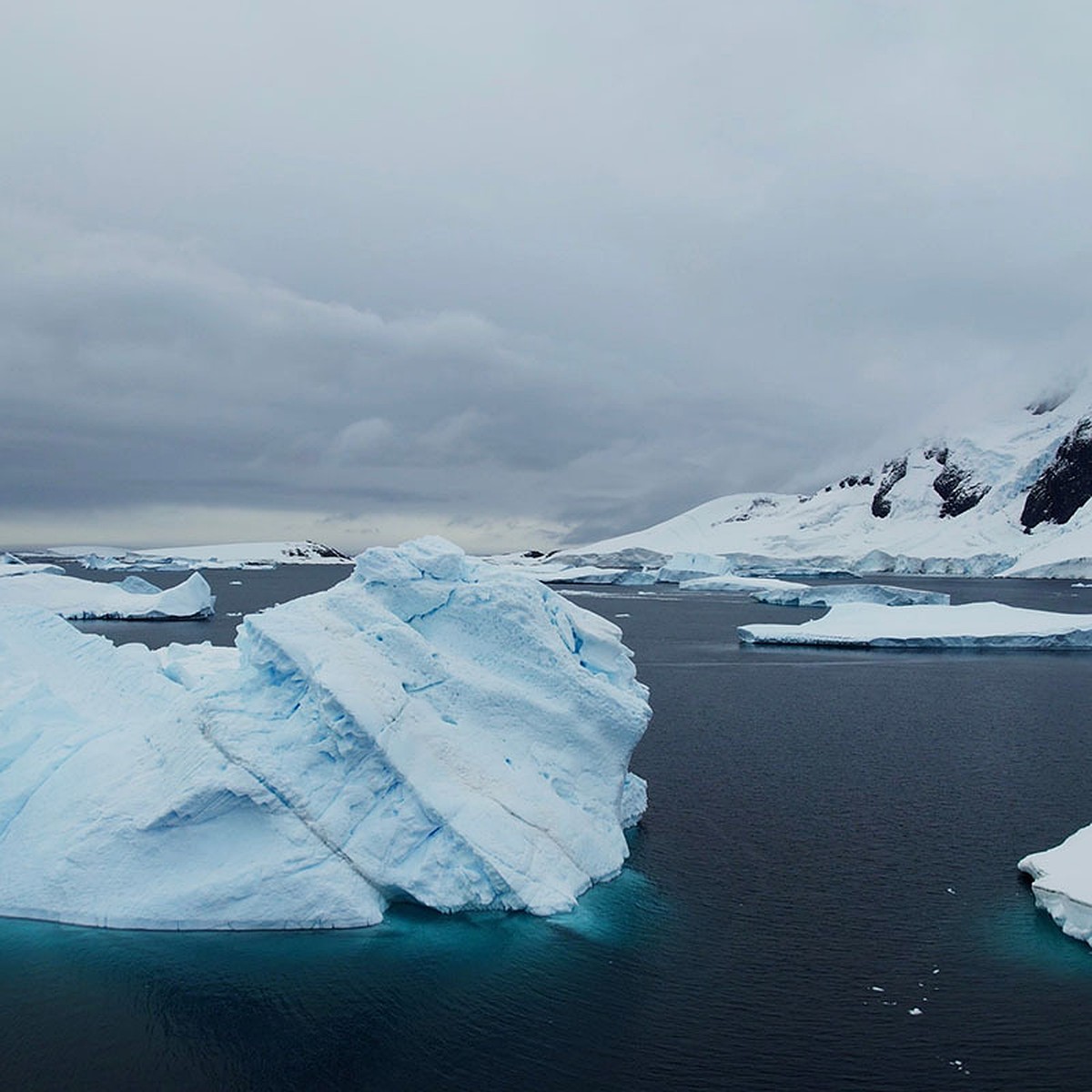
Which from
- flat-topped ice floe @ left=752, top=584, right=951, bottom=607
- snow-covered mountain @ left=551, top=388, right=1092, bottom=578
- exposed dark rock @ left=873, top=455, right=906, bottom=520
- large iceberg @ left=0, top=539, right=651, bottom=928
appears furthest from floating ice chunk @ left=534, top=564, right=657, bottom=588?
large iceberg @ left=0, top=539, right=651, bottom=928

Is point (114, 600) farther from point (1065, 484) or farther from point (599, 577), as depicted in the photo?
point (1065, 484)

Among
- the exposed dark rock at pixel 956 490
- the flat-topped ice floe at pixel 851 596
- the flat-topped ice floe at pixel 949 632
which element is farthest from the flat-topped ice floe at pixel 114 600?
the exposed dark rock at pixel 956 490

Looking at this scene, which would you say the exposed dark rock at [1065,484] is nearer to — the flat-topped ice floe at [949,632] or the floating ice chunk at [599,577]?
the floating ice chunk at [599,577]

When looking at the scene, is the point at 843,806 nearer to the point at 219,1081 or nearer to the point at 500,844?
the point at 500,844

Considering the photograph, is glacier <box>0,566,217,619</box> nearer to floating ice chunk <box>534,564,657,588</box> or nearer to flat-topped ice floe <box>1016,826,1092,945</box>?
flat-topped ice floe <box>1016,826,1092,945</box>

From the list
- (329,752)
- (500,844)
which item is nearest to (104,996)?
(329,752)
